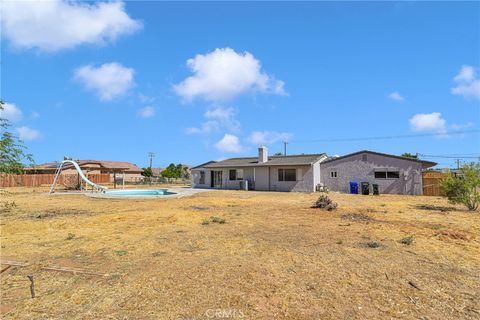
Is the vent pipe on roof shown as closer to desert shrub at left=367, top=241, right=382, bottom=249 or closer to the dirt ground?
the dirt ground

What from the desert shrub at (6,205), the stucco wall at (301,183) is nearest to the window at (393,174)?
the stucco wall at (301,183)

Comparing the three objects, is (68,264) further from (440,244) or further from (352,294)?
(440,244)

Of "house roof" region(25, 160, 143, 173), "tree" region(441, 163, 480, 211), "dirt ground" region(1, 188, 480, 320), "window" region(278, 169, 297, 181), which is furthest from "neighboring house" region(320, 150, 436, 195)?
"house roof" region(25, 160, 143, 173)

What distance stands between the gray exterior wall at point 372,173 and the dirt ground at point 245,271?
1467cm

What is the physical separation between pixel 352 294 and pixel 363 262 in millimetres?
1573

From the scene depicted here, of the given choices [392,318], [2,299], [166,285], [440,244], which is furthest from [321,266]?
[2,299]

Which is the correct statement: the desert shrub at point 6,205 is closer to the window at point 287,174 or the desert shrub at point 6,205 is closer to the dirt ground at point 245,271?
the dirt ground at point 245,271

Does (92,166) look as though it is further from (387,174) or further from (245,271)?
(245,271)

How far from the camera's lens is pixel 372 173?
80.2 ft

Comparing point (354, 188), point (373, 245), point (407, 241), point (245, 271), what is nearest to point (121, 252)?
point (245, 271)

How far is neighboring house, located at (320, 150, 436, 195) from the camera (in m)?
23.0

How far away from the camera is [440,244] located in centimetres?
708

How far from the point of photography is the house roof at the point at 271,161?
88.2ft

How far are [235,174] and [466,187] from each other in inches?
799
